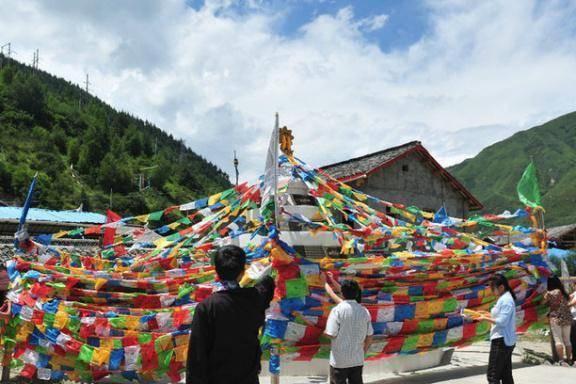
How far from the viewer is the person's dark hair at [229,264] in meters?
3.37

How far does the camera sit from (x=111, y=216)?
9.77 metres

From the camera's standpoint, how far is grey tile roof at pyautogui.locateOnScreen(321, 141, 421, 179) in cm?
2111

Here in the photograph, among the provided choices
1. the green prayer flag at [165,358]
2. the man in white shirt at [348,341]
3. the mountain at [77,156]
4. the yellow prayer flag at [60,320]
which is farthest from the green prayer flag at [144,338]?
the mountain at [77,156]

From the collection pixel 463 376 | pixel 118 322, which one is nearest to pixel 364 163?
pixel 463 376

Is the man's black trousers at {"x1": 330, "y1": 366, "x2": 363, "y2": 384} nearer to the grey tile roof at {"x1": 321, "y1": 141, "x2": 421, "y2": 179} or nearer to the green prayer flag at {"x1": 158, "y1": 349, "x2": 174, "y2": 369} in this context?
the green prayer flag at {"x1": 158, "y1": 349, "x2": 174, "y2": 369}

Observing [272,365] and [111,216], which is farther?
[111,216]

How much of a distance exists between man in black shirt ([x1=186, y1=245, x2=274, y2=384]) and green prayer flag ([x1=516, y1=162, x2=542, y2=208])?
704 cm

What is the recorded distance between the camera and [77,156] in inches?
3307

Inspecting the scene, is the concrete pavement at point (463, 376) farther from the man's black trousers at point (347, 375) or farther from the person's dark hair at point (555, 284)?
the man's black trousers at point (347, 375)

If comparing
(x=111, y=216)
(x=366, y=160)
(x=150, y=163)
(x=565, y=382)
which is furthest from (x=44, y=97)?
(x=565, y=382)

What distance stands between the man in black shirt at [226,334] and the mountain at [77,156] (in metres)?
57.2

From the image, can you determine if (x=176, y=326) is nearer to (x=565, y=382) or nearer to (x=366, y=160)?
(x=565, y=382)

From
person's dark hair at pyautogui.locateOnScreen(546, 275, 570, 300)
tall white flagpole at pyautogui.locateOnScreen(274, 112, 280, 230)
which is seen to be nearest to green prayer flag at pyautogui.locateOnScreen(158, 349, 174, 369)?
tall white flagpole at pyautogui.locateOnScreen(274, 112, 280, 230)

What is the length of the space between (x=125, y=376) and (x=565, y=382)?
5.89 metres
